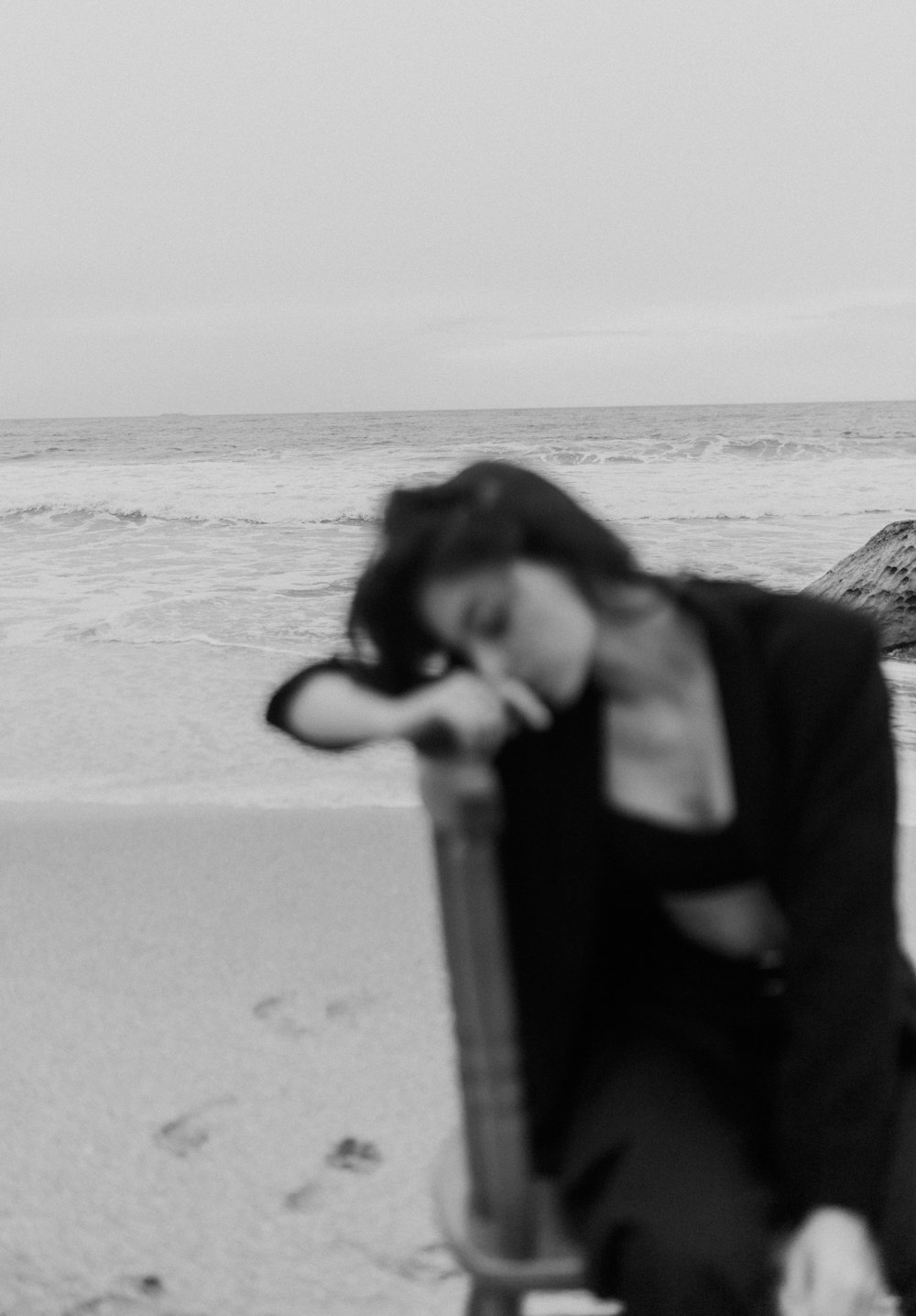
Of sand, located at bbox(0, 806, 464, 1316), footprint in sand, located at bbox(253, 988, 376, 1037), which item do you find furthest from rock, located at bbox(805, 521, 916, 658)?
footprint in sand, located at bbox(253, 988, 376, 1037)

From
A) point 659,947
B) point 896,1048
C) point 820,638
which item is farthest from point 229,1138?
point 820,638

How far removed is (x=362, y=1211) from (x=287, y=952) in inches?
36.5

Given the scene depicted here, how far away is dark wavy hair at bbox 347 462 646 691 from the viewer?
3.97 ft

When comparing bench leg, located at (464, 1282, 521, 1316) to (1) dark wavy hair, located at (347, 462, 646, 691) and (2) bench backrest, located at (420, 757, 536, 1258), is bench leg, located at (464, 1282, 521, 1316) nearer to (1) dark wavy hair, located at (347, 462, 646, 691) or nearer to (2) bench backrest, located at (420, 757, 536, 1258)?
(2) bench backrest, located at (420, 757, 536, 1258)

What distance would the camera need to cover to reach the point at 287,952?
2982 mm

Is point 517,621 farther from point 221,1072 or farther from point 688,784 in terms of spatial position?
point 221,1072

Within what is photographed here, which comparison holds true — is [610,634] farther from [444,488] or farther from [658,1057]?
[658,1057]

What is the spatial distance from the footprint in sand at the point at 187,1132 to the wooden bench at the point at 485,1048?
A: 3.69ft

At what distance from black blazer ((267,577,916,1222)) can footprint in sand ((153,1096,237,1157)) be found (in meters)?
1.12

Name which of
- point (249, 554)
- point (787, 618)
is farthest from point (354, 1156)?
point (249, 554)

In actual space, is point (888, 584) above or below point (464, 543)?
below

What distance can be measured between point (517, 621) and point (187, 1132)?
1493 mm

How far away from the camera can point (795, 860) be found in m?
1.38

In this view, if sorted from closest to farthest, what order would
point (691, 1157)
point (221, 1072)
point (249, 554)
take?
1. point (691, 1157)
2. point (221, 1072)
3. point (249, 554)
